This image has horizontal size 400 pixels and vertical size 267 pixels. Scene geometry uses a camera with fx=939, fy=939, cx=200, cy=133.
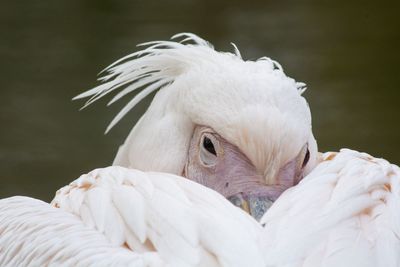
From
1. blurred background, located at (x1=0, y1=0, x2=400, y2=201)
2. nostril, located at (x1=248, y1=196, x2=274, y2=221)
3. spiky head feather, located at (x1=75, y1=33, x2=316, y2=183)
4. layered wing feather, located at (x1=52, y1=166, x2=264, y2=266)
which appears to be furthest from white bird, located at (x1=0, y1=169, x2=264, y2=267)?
blurred background, located at (x1=0, y1=0, x2=400, y2=201)

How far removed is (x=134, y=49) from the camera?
465 cm

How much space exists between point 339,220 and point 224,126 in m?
0.69

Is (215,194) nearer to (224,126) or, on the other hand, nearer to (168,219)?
(168,219)

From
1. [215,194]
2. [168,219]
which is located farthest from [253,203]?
[168,219]

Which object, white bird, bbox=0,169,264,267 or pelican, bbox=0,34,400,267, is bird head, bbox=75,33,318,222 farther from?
white bird, bbox=0,169,264,267

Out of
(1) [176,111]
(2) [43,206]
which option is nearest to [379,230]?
(2) [43,206]

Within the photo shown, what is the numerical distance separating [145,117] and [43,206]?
2.50 ft

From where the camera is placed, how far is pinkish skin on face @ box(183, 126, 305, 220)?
223cm

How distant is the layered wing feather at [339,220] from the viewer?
4.95 ft

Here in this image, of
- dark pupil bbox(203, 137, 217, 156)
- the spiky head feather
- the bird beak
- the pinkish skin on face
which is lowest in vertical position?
the bird beak

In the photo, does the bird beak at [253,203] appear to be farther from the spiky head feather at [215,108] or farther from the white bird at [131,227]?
the white bird at [131,227]

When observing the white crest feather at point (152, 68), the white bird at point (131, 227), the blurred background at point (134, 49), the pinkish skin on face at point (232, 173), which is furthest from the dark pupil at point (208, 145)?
the blurred background at point (134, 49)

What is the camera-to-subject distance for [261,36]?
4.66 m

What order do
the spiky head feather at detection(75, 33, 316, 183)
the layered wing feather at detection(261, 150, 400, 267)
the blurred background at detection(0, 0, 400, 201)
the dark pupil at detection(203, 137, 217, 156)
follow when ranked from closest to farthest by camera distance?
the layered wing feather at detection(261, 150, 400, 267) → the spiky head feather at detection(75, 33, 316, 183) → the dark pupil at detection(203, 137, 217, 156) → the blurred background at detection(0, 0, 400, 201)
